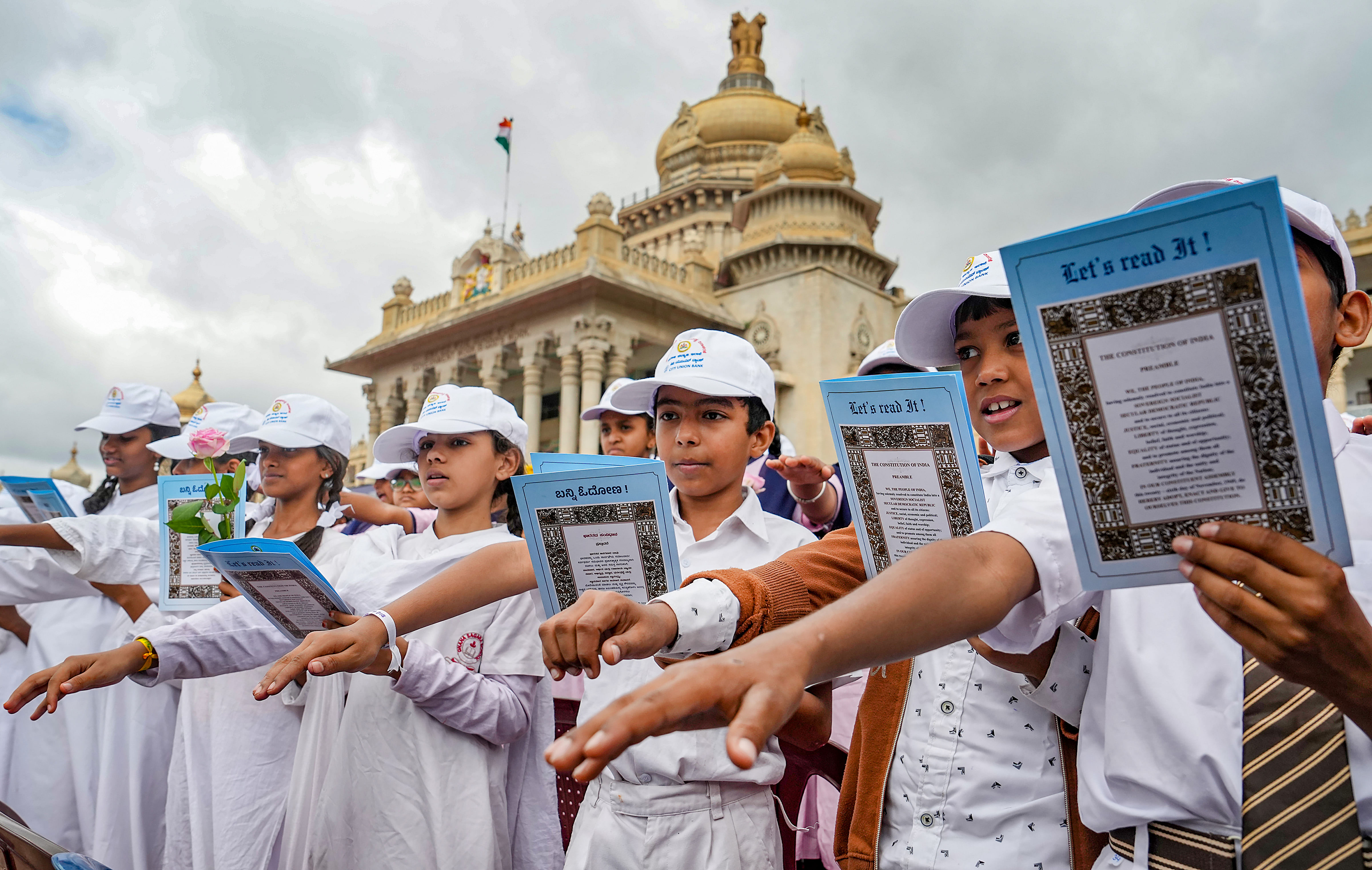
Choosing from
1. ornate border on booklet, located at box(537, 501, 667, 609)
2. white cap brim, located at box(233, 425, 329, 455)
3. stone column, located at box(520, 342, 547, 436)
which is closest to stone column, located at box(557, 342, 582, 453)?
stone column, located at box(520, 342, 547, 436)

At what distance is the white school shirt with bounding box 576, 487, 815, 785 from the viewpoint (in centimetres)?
126

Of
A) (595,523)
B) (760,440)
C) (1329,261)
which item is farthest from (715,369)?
(1329,261)

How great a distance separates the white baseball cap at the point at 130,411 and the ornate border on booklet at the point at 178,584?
152 cm

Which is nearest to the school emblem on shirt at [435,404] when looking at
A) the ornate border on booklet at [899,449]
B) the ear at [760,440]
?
the ear at [760,440]

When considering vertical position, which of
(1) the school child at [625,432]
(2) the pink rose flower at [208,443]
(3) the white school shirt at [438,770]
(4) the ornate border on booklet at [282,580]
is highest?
(1) the school child at [625,432]

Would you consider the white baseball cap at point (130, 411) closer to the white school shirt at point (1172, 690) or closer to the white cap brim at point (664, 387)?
the white cap brim at point (664, 387)

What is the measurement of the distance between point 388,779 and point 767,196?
2055 cm

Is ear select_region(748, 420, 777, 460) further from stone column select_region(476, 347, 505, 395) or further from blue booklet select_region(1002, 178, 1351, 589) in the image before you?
stone column select_region(476, 347, 505, 395)

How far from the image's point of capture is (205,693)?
2.93 m

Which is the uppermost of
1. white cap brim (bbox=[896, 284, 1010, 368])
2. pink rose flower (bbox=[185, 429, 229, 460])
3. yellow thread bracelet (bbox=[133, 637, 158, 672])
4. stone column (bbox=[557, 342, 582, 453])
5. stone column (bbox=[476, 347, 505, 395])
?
stone column (bbox=[476, 347, 505, 395])

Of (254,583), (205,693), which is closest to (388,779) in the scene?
(254,583)

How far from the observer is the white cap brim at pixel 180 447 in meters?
3.93

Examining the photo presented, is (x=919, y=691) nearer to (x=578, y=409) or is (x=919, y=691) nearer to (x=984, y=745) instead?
(x=984, y=745)

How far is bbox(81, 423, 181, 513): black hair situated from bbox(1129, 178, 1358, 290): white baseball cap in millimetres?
4461
